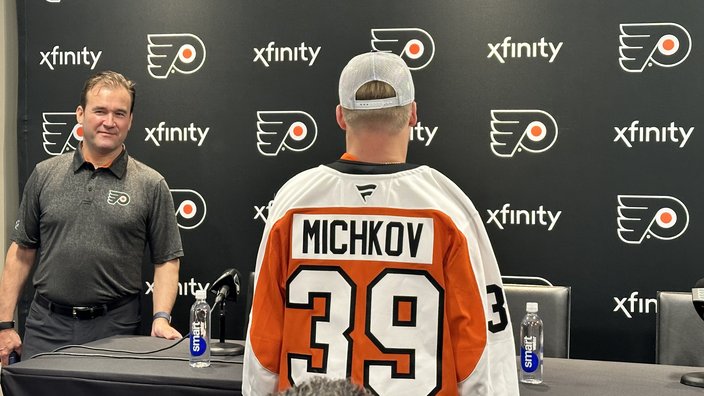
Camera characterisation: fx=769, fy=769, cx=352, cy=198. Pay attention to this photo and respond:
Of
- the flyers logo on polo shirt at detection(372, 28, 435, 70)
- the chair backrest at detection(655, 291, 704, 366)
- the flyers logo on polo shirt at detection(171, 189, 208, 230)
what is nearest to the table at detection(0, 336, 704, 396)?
the chair backrest at detection(655, 291, 704, 366)

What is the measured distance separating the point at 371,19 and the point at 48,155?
1.77 m

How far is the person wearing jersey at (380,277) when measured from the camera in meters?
1.64

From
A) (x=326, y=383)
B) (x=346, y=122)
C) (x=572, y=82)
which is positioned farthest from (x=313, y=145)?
(x=326, y=383)

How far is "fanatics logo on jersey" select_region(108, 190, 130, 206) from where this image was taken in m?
3.04

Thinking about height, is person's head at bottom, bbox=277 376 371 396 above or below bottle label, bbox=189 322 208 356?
above

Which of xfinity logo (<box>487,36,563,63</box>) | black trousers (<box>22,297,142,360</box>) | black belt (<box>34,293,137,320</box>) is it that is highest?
xfinity logo (<box>487,36,563,63</box>)

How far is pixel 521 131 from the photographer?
3.41 m

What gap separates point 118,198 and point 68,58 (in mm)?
1179

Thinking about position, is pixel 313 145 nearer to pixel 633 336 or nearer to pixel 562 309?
pixel 562 309

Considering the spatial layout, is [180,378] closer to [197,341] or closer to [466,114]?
[197,341]

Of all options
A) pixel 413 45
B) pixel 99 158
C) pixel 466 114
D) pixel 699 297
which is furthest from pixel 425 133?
pixel 699 297

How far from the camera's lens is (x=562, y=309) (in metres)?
2.87

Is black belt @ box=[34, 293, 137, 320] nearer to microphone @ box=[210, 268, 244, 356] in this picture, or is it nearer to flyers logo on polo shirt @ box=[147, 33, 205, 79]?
microphone @ box=[210, 268, 244, 356]

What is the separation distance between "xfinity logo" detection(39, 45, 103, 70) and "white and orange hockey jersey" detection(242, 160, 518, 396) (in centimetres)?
246
